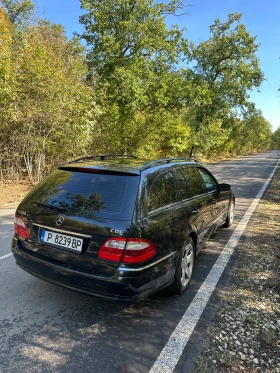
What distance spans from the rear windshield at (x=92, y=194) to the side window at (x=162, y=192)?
247mm

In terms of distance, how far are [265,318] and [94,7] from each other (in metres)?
15.6

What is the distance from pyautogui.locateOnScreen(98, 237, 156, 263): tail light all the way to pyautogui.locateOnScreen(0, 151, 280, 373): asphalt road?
768mm

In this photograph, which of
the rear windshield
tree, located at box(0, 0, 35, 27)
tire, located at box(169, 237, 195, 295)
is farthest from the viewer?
tree, located at box(0, 0, 35, 27)

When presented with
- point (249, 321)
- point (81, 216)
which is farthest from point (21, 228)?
point (249, 321)

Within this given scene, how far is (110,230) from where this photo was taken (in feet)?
7.90

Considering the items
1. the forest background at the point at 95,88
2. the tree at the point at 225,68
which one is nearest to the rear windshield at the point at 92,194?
the forest background at the point at 95,88

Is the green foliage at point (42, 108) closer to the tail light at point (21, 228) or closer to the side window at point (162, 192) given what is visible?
the tail light at point (21, 228)

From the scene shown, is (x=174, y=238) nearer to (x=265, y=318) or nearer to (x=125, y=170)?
(x=125, y=170)

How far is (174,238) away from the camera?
293 centimetres

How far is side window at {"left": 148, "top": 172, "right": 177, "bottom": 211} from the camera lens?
9.11 feet

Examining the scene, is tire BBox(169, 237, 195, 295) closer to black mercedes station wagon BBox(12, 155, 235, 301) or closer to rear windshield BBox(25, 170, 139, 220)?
black mercedes station wagon BBox(12, 155, 235, 301)

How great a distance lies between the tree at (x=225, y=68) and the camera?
21938 mm

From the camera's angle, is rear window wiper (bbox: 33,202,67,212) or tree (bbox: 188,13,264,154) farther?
tree (bbox: 188,13,264,154)

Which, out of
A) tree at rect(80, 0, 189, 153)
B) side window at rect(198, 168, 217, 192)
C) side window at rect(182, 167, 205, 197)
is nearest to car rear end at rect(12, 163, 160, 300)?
side window at rect(182, 167, 205, 197)
